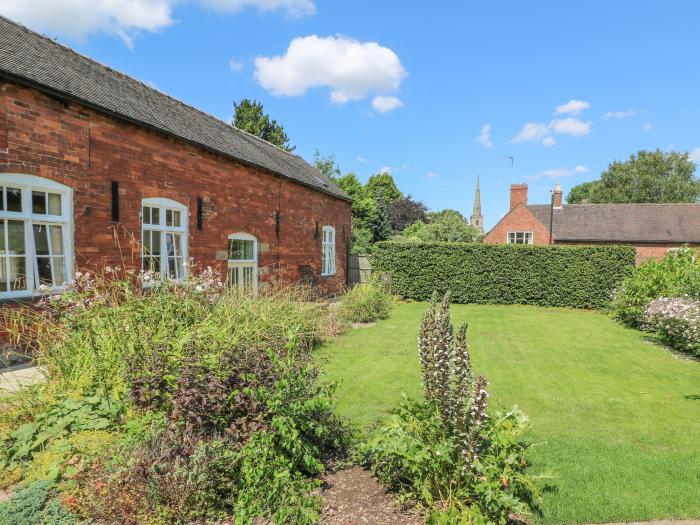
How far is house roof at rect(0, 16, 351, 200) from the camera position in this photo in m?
6.11

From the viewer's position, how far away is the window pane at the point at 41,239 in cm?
602

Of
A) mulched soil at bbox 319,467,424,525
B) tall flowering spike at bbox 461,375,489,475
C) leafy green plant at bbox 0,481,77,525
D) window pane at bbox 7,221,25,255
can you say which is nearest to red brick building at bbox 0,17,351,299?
window pane at bbox 7,221,25,255

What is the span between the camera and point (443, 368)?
8.93 feet

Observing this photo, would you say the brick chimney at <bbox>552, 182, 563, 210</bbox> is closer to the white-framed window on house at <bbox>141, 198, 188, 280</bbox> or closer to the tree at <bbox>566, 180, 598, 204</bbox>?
the white-framed window on house at <bbox>141, 198, 188, 280</bbox>

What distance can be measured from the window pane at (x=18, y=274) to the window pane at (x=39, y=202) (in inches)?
29.2

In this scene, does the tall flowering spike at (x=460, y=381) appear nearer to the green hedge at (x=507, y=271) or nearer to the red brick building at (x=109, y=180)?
the red brick building at (x=109, y=180)

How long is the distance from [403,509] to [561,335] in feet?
29.2

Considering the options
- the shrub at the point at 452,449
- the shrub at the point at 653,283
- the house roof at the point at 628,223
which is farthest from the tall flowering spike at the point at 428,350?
the house roof at the point at 628,223

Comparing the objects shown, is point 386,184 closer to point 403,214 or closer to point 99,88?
point 403,214

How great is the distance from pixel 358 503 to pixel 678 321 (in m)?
8.97

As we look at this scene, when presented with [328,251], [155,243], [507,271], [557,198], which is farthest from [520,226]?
[155,243]

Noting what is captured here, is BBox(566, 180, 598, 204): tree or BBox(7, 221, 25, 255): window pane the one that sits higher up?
BBox(566, 180, 598, 204): tree

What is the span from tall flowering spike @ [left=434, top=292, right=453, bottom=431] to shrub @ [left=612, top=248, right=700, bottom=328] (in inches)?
366

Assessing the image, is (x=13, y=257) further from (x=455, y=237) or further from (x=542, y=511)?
(x=455, y=237)
